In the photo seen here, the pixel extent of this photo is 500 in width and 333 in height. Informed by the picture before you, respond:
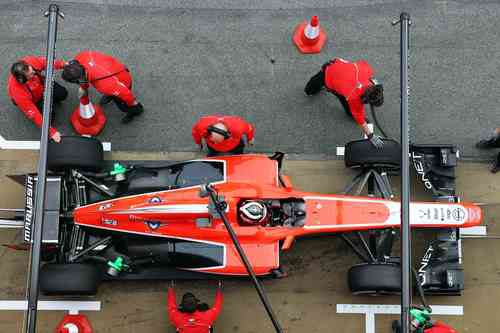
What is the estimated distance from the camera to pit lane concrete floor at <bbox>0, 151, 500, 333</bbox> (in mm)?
6496

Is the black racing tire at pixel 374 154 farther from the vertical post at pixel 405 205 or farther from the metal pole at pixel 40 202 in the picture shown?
the metal pole at pixel 40 202

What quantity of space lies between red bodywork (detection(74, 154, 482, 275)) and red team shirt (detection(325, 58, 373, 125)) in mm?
1043

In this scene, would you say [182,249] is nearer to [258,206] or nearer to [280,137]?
[258,206]

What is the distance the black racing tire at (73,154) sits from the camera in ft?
19.6

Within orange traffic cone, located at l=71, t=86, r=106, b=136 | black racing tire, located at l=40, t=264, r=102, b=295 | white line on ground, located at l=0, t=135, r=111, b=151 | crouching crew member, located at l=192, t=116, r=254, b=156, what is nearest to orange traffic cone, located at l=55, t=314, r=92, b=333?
black racing tire, located at l=40, t=264, r=102, b=295

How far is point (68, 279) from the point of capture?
576 cm

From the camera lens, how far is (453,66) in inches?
282

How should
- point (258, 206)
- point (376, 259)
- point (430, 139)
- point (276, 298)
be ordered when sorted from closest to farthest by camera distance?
point (258, 206)
point (376, 259)
point (276, 298)
point (430, 139)

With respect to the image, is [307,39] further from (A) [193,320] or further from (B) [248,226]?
(A) [193,320]

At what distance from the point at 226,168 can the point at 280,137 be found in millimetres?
1347

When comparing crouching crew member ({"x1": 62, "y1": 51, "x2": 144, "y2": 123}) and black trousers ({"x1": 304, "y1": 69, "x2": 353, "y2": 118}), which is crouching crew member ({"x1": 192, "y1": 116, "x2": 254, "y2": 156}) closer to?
crouching crew member ({"x1": 62, "y1": 51, "x2": 144, "y2": 123})

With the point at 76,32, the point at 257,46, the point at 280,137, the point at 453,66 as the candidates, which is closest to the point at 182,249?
the point at 280,137

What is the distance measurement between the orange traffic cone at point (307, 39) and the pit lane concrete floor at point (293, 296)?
8.33ft

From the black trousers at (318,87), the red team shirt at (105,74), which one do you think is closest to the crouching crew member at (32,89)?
the red team shirt at (105,74)
